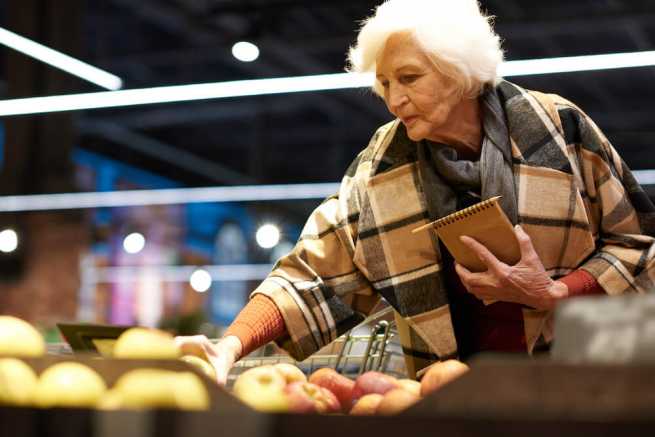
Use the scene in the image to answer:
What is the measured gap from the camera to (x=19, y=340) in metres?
1.45

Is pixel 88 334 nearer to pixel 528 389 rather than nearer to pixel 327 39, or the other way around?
pixel 528 389

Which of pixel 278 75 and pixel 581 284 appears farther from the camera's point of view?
pixel 278 75

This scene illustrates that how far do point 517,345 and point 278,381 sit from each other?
84 centimetres

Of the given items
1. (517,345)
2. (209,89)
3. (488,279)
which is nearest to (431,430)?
(488,279)

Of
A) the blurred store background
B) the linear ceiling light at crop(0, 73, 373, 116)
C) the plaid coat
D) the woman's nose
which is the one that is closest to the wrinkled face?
the woman's nose

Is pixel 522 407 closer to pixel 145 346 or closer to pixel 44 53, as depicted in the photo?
pixel 145 346

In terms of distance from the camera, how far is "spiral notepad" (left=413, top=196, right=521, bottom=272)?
6.23 feet

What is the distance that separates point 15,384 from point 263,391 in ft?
0.99

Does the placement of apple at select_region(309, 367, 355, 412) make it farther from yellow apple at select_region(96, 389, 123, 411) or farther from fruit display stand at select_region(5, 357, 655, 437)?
fruit display stand at select_region(5, 357, 655, 437)

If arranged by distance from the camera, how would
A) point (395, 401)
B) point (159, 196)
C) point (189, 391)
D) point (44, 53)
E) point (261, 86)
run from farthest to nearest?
1. point (159, 196)
2. point (261, 86)
3. point (44, 53)
4. point (395, 401)
5. point (189, 391)

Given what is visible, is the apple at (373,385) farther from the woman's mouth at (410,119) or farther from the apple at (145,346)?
the woman's mouth at (410,119)

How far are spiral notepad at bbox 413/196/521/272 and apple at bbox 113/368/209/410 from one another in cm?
91

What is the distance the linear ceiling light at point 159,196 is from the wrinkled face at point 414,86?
9279 millimetres

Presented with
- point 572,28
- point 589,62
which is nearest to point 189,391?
point 589,62
